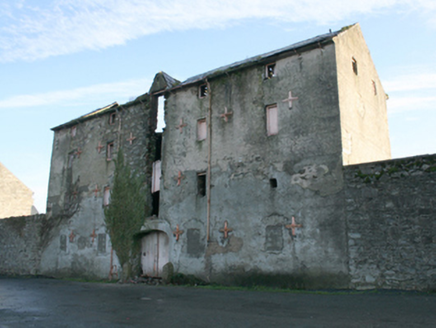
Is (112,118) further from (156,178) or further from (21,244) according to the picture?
(21,244)

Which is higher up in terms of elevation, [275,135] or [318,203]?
[275,135]

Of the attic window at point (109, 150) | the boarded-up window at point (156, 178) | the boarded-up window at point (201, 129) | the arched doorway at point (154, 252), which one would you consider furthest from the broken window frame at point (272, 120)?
the attic window at point (109, 150)

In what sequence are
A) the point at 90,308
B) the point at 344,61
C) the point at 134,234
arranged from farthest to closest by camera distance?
the point at 134,234, the point at 344,61, the point at 90,308

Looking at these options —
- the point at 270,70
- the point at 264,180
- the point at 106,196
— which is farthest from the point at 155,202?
the point at 270,70

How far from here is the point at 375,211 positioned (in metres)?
11.6

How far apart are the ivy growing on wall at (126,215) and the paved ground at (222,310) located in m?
5.45

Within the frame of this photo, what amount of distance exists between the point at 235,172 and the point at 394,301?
730 cm

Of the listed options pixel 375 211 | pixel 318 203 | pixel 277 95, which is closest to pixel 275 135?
pixel 277 95

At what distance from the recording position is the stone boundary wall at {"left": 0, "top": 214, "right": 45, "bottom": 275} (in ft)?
70.3

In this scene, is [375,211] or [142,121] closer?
[375,211]

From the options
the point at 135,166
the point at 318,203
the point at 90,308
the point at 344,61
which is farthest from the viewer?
the point at 135,166

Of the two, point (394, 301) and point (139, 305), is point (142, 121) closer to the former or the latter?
point (139, 305)

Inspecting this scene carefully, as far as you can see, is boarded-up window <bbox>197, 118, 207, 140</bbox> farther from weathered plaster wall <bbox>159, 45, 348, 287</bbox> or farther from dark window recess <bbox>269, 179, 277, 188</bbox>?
dark window recess <bbox>269, 179, 277, 188</bbox>

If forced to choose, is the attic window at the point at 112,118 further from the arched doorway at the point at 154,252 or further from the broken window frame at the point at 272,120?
the broken window frame at the point at 272,120
